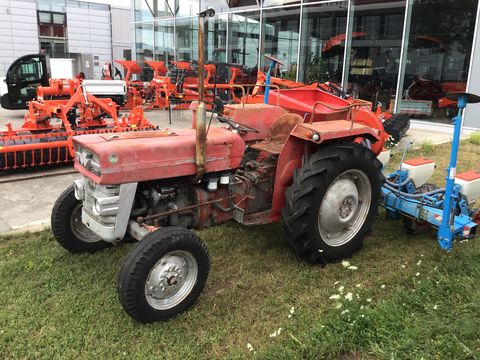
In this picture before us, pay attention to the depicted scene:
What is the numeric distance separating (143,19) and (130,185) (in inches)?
710

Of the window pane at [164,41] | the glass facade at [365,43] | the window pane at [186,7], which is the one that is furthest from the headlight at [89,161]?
the window pane at [164,41]

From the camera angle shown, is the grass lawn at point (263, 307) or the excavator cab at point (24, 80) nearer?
the grass lawn at point (263, 307)

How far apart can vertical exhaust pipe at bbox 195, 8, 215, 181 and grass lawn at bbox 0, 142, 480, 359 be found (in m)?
0.94

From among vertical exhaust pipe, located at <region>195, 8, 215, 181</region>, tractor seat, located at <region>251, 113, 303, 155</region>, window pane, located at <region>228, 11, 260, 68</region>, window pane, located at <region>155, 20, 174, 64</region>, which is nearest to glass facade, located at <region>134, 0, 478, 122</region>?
window pane, located at <region>228, 11, 260, 68</region>

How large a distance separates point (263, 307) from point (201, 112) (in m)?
1.38

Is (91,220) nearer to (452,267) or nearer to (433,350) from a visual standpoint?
(433,350)

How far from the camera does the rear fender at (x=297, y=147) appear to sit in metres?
3.34

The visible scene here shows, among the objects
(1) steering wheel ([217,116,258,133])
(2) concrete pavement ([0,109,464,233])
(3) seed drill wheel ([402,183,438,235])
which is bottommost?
(2) concrete pavement ([0,109,464,233])

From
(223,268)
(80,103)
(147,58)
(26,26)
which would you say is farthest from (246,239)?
(26,26)

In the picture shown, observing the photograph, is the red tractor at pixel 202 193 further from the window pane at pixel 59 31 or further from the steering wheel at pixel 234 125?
the window pane at pixel 59 31

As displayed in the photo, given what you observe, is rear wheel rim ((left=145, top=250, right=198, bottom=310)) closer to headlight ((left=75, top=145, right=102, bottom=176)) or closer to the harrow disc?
headlight ((left=75, top=145, right=102, bottom=176))

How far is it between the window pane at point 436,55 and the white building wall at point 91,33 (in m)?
22.7

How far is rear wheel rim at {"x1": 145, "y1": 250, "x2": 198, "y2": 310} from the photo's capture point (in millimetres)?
2727

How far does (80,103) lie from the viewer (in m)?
7.56
